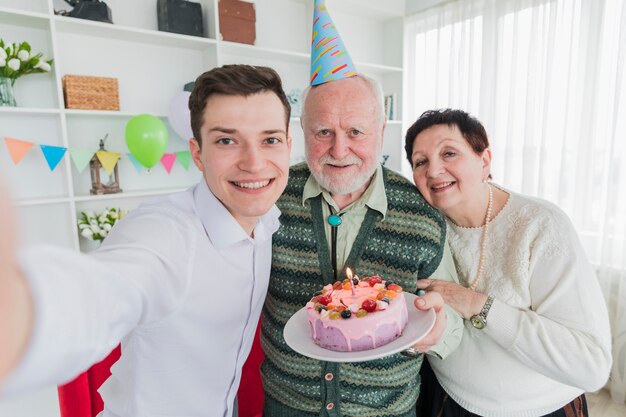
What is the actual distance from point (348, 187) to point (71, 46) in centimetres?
249

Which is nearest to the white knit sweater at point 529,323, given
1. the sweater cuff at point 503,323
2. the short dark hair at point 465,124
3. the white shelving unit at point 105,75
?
the sweater cuff at point 503,323

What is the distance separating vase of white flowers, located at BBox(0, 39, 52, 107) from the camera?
2.29m

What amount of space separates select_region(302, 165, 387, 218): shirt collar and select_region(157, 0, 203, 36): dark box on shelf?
213 cm

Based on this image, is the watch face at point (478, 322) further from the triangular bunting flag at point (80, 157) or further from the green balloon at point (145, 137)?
the triangular bunting flag at point (80, 157)

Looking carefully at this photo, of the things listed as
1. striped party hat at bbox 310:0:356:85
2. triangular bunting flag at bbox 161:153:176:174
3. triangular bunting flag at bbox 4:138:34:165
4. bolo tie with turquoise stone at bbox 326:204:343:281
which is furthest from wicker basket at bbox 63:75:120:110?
bolo tie with turquoise stone at bbox 326:204:343:281

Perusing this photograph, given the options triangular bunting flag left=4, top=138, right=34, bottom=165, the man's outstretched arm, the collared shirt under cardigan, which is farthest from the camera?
triangular bunting flag left=4, top=138, right=34, bottom=165

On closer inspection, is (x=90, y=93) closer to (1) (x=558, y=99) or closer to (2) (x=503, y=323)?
(2) (x=503, y=323)

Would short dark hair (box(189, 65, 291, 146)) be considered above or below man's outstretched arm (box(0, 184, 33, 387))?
above

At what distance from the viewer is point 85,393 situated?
133 centimetres

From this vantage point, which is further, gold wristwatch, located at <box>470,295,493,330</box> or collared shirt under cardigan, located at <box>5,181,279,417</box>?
gold wristwatch, located at <box>470,295,493,330</box>

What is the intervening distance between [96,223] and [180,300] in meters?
2.25

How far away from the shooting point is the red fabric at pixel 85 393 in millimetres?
1313

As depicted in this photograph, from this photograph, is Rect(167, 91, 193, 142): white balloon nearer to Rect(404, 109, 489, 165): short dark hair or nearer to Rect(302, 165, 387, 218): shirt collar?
Rect(302, 165, 387, 218): shirt collar

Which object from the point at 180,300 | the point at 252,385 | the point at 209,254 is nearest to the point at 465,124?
the point at 209,254
